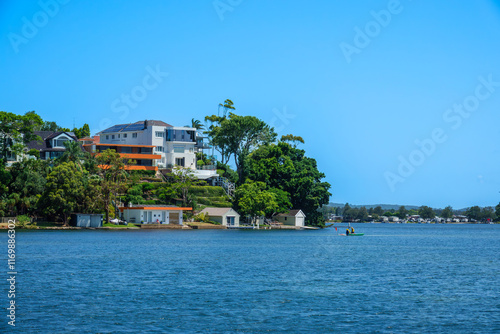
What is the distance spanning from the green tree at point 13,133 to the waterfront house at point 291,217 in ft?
175

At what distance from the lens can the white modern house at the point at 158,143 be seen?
366 ft

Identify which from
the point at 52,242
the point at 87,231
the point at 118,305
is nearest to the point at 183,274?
the point at 118,305

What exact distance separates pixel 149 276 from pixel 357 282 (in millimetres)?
12933

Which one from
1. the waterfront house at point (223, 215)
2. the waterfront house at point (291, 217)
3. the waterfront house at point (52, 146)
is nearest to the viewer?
the waterfront house at point (223, 215)

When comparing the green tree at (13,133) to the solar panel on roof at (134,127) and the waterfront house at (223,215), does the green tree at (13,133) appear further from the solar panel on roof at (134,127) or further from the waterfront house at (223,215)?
the waterfront house at (223,215)

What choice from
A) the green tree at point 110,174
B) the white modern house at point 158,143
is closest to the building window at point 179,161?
the white modern house at point 158,143

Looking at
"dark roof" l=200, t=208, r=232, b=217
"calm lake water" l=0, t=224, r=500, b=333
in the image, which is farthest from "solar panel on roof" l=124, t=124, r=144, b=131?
"calm lake water" l=0, t=224, r=500, b=333

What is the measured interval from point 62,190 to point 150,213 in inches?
746

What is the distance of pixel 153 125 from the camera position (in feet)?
382

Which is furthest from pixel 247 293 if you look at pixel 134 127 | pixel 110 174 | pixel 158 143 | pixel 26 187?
pixel 134 127

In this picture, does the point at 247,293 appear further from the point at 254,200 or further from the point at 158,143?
the point at 158,143

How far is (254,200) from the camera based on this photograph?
10525 centimetres

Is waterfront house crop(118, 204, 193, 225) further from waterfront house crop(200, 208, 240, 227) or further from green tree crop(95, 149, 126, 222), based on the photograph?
waterfront house crop(200, 208, 240, 227)

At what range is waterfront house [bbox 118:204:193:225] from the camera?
9119 cm
